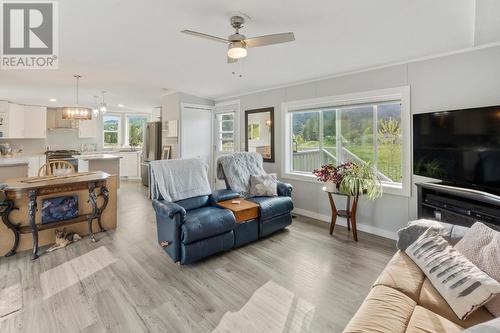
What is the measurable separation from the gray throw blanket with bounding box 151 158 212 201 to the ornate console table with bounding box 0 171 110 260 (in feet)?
3.22

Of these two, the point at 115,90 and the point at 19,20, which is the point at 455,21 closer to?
the point at 19,20

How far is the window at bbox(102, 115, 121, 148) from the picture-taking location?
837 cm

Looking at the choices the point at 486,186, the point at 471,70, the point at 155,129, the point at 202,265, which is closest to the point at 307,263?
the point at 202,265

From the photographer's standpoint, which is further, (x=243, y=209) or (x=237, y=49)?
(x=243, y=209)

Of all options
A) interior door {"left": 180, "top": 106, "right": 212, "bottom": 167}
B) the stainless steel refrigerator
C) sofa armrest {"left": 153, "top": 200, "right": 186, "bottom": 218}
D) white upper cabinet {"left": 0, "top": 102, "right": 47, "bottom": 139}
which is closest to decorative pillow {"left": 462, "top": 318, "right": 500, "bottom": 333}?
sofa armrest {"left": 153, "top": 200, "right": 186, "bottom": 218}

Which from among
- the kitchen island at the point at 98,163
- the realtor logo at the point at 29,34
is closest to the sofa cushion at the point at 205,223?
the realtor logo at the point at 29,34

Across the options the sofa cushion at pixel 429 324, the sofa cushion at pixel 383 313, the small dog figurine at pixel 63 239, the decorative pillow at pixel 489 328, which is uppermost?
the decorative pillow at pixel 489 328

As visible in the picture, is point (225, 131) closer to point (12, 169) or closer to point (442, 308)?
point (12, 169)

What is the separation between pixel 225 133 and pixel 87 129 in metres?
4.61

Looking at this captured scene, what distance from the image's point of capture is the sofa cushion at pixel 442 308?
4.17 ft

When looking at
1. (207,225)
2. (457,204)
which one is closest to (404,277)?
(457,204)

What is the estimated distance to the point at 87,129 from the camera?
303 inches

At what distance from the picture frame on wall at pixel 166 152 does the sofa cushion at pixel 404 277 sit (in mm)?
5166

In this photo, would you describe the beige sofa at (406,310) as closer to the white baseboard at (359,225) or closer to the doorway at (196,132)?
the white baseboard at (359,225)
